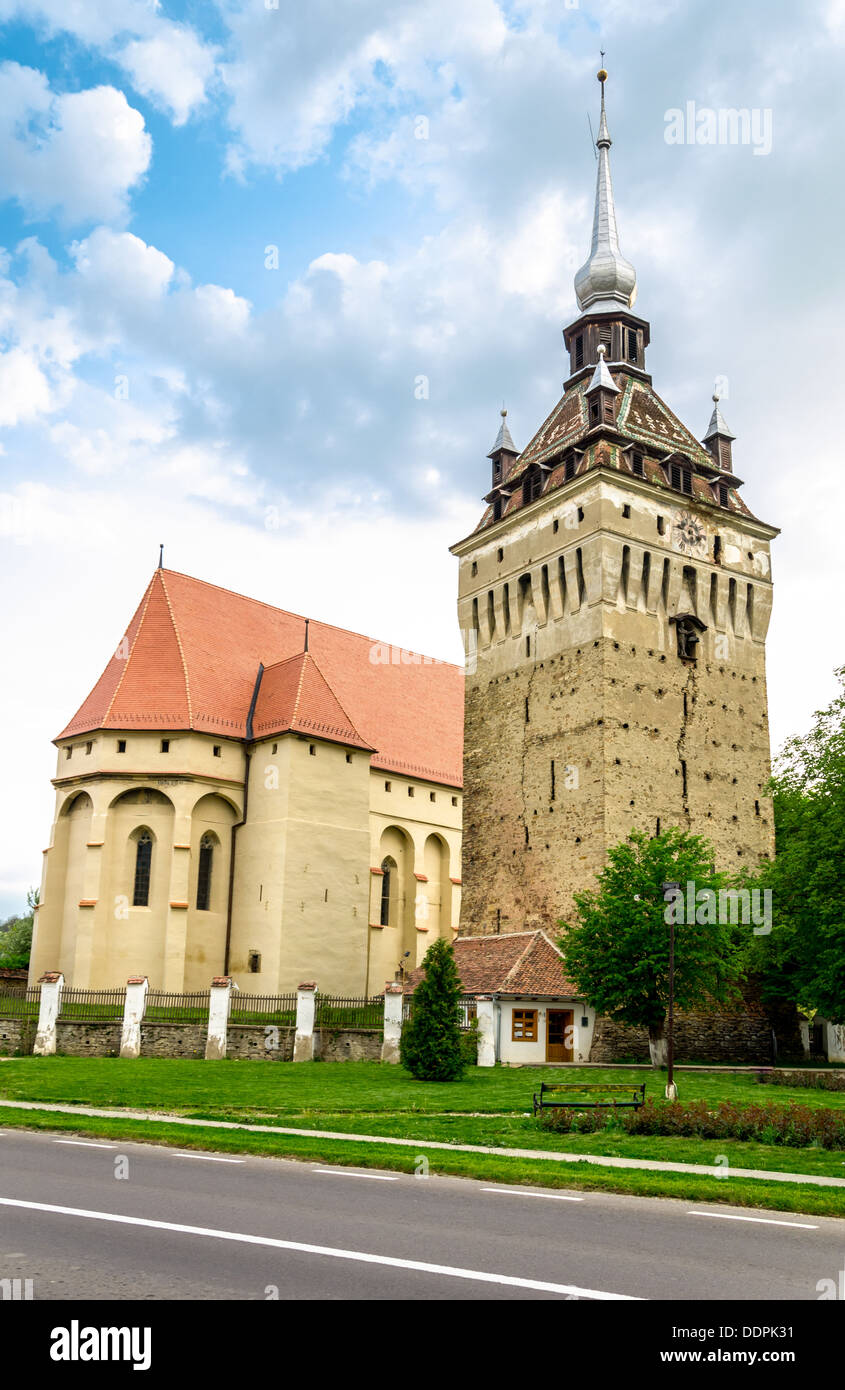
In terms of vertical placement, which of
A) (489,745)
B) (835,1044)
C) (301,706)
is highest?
(301,706)

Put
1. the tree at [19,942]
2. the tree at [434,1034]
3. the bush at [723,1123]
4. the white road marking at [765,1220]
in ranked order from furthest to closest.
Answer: the tree at [19,942], the tree at [434,1034], the bush at [723,1123], the white road marking at [765,1220]

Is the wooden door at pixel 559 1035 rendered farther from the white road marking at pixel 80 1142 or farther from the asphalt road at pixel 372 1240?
the asphalt road at pixel 372 1240

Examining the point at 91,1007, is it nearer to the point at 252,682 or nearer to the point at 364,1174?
the point at 252,682

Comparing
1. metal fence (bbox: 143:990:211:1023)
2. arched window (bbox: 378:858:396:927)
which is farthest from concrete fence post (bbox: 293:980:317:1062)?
arched window (bbox: 378:858:396:927)

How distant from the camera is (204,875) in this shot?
40344 millimetres

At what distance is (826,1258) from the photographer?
26.3 ft

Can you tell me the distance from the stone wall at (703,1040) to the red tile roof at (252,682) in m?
14.6

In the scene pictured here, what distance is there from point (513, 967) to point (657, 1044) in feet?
16.0

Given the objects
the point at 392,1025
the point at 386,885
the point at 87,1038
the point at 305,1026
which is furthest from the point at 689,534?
the point at 87,1038

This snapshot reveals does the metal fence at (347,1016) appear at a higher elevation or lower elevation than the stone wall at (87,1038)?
higher

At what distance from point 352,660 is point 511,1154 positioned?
37.1 meters

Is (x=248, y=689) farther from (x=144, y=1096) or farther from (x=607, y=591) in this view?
(x=144, y=1096)

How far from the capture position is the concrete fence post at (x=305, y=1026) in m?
30.9

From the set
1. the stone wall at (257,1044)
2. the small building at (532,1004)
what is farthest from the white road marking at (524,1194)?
the small building at (532,1004)
